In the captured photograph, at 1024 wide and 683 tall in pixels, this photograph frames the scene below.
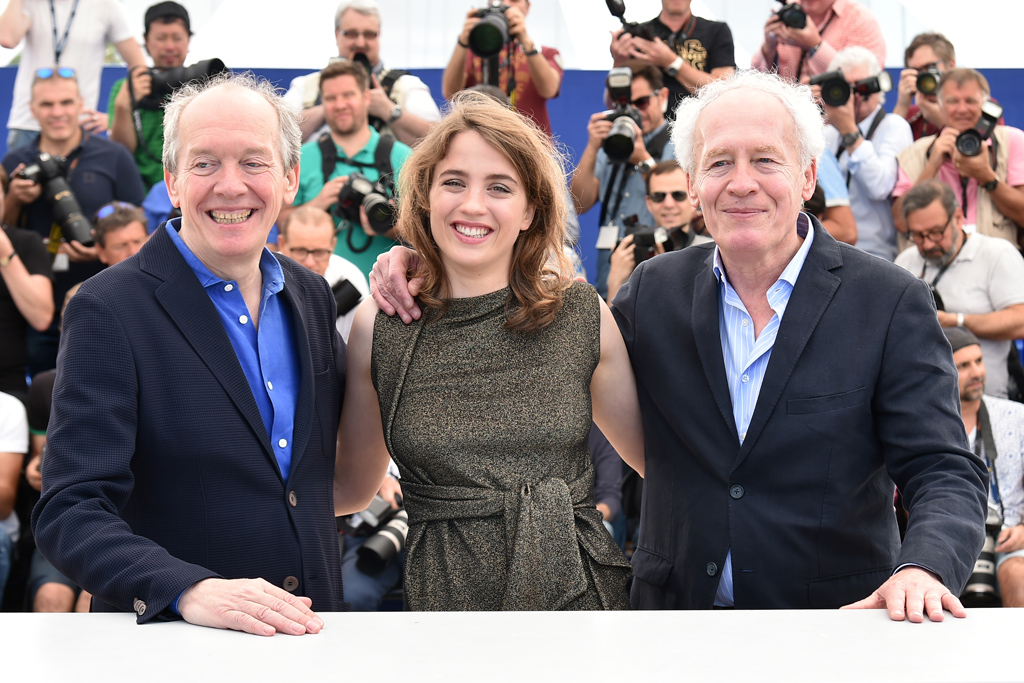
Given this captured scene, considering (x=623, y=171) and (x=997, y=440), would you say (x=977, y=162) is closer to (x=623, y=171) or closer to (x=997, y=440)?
(x=997, y=440)

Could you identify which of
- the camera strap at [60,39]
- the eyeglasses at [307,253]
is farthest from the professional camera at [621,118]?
the camera strap at [60,39]

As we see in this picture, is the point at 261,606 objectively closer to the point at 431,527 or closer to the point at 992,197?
the point at 431,527

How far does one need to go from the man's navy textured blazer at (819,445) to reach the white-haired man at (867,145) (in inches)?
106

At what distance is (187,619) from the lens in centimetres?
127

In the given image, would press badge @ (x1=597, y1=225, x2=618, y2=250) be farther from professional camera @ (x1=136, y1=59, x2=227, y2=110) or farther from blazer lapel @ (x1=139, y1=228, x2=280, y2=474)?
blazer lapel @ (x1=139, y1=228, x2=280, y2=474)

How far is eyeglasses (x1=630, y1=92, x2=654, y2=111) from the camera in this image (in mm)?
4487

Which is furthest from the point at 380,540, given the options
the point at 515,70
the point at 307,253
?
the point at 515,70

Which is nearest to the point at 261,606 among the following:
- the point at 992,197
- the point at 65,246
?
the point at 65,246

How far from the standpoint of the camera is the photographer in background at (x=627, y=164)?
4344mm

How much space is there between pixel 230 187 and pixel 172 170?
156mm

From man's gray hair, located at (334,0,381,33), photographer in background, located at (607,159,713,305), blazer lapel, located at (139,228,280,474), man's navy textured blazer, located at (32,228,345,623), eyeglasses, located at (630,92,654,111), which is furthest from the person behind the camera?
man's gray hair, located at (334,0,381,33)

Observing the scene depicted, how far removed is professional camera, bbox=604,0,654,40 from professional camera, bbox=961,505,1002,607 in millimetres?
2529

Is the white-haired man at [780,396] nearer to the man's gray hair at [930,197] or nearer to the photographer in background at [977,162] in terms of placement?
the man's gray hair at [930,197]

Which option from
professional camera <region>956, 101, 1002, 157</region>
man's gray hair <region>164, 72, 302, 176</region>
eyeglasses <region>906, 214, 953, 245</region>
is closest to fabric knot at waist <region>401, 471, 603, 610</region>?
man's gray hair <region>164, 72, 302, 176</region>
